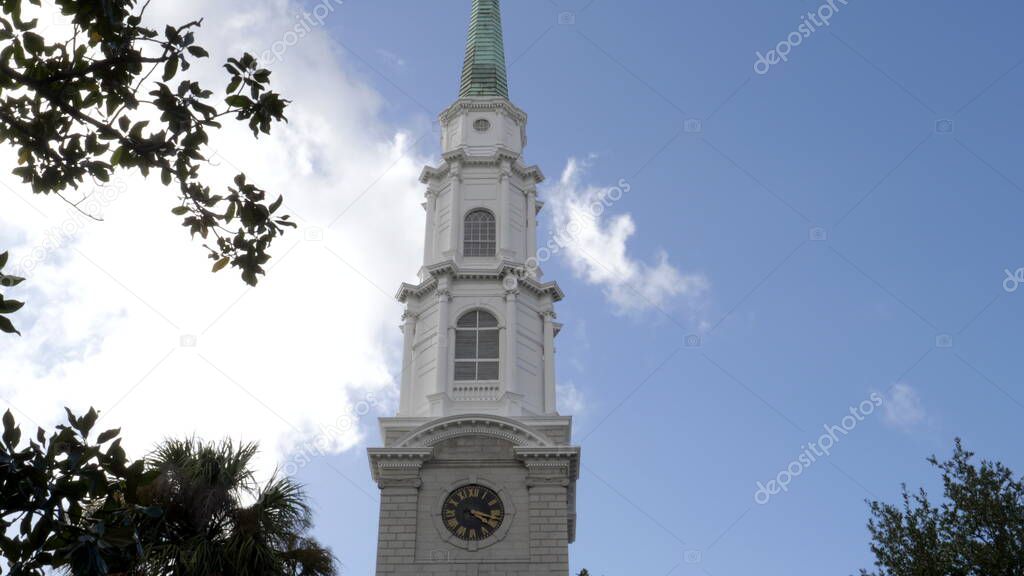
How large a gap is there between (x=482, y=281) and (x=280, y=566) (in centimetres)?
2204

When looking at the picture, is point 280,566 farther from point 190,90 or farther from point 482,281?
point 482,281

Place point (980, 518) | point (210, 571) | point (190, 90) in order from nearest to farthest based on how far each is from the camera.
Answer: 1. point (190, 90)
2. point (210, 571)
3. point (980, 518)

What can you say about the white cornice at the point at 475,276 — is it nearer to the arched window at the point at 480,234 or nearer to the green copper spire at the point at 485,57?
the arched window at the point at 480,234

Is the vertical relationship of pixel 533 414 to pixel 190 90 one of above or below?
above

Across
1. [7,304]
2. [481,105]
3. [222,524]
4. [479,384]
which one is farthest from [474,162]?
[7,304]

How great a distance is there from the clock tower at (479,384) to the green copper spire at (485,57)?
0.09 metres

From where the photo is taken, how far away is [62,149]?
32.8 feet

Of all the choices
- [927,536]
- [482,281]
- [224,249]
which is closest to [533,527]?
[482,281]

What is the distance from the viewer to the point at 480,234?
45.2 metres

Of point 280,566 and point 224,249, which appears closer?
point 224,249

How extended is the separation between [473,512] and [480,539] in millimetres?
1024

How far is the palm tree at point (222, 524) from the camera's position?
70.5ft

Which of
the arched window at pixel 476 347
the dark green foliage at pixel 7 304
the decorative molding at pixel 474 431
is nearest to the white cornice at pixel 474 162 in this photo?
the arched window at pixel 476 347

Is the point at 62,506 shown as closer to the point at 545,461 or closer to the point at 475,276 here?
the point at 545,461
